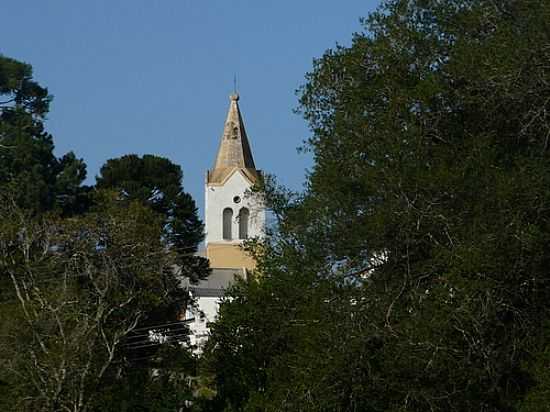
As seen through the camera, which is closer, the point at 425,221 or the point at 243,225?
the point at 425,221

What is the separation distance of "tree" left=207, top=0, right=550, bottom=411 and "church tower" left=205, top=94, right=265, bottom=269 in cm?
5886

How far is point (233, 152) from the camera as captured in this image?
8838cm

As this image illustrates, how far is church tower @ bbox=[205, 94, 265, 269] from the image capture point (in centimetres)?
8644

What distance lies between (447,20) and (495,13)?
3.76 feet

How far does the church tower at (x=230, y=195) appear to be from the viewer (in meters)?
86.4

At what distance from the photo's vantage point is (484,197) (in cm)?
2412

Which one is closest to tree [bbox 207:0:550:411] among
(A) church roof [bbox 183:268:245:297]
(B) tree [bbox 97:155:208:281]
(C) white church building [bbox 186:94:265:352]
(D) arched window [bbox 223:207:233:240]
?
(B) tree [bbox 97:155:208:281]

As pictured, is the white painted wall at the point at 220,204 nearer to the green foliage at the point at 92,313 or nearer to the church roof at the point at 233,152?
the church roof at the point at 233,152

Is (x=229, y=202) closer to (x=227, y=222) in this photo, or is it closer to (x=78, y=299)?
(x=227, y=222)

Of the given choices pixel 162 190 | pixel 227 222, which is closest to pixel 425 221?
pixel 162 190

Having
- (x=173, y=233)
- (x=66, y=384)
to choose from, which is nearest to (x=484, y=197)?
(x=66, y=384)

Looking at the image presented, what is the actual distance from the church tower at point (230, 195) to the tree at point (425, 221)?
5886 cm

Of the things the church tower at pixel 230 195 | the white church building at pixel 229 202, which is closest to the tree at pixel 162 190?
the white church building at pixel 229 202

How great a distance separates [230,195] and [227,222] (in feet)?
8.52
